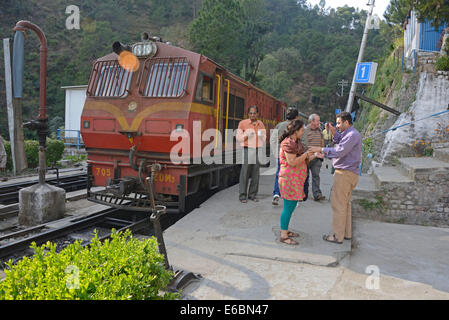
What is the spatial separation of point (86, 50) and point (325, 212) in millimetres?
44934

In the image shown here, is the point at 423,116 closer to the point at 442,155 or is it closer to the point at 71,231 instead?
the point at 442,155

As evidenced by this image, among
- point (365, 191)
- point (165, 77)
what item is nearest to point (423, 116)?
point (365, 191)

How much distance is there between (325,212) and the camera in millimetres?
6418

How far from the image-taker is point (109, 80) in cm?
710

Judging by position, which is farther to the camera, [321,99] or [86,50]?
[321,99]

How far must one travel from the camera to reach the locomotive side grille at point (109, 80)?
6.90 metres

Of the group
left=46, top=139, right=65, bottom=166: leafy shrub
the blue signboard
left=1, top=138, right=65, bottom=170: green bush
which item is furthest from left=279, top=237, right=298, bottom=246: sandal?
left=46, top=139, right=65, bottom=166: leafy shrub

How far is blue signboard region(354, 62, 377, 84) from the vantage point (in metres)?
9.99

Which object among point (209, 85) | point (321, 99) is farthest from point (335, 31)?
point (209, 85)

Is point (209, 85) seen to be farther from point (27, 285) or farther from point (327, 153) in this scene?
point (27, 285)

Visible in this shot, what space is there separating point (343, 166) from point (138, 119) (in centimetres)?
384

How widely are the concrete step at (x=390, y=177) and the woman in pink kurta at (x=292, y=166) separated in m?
3.64

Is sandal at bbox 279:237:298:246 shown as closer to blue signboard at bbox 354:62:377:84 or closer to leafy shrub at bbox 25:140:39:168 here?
blue signboard at bbox 354:62:377:84

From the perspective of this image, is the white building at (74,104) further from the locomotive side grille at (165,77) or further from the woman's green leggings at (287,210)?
the woman's green leggings at (287,210)
